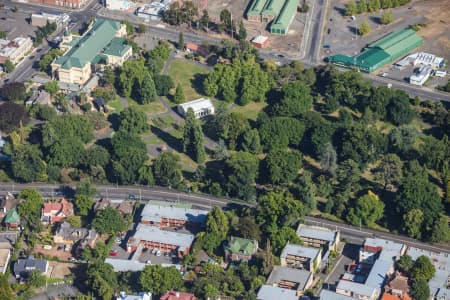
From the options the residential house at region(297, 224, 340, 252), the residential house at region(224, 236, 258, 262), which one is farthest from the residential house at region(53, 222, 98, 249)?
the residential house at region(297, 224, 340, 252)

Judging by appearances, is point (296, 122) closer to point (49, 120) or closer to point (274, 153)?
point (274, 153)

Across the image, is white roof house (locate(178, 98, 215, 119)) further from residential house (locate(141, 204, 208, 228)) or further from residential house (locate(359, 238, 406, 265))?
residential house (locate(359, 238, 406, 265))

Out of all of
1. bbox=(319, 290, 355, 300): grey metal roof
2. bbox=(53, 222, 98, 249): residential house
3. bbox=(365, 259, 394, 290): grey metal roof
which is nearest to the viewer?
bbox=(319, 290, 355, 300): grey metal roof

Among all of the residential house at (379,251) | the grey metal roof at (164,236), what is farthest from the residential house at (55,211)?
the residential house at (379,251)

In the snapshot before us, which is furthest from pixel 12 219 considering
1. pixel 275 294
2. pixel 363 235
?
pixel 363 235

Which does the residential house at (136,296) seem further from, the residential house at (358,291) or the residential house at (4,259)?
the residential house at (358,291)

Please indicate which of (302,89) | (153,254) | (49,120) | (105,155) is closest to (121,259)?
(153,254)
